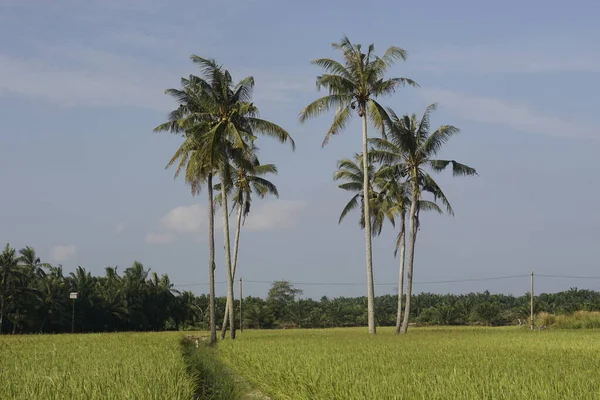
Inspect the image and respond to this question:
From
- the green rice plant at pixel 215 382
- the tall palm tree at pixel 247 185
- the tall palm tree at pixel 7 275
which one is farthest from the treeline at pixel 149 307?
the green rice plant at pixel 215 382

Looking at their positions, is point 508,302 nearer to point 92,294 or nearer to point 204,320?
point 204,320

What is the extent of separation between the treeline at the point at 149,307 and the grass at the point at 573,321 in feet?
70.3

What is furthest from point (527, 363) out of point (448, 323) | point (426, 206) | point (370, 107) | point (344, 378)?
point (448, 323)

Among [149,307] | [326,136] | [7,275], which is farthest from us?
[149,307]

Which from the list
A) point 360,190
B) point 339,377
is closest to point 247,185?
point 360,190

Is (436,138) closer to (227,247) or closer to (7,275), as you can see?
(227,247)

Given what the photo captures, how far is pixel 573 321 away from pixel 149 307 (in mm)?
44623

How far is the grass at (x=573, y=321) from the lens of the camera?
45.3m

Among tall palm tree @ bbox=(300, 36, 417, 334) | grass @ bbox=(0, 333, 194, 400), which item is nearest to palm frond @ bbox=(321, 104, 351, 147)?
tall palm tree @ bbox=(300, 36, 417, 334)

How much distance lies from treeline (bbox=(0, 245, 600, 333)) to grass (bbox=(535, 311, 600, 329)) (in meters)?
21.4

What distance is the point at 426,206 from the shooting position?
4256 cm

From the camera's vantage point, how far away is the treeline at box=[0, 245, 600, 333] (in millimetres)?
57500

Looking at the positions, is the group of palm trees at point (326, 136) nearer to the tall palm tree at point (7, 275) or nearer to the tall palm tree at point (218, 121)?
the tall palm tree at point (218, 121)

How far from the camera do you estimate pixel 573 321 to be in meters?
46.6
